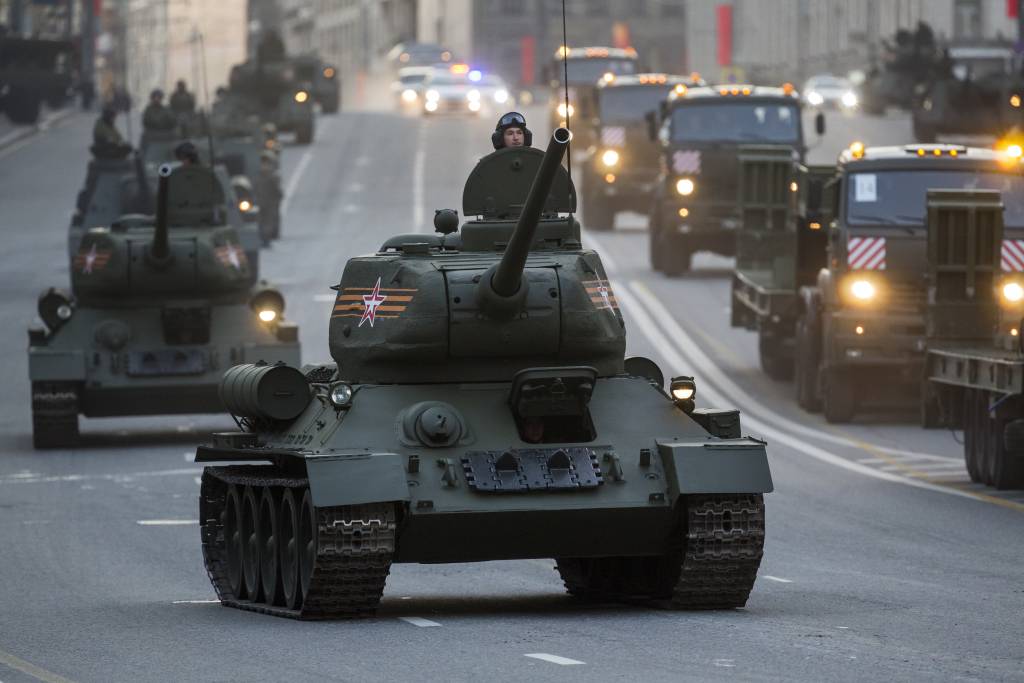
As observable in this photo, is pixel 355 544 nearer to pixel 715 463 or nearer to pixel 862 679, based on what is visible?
pixel 715 463

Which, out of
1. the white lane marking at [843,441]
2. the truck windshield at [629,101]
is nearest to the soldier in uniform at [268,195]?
the truck windshield at [629,101]

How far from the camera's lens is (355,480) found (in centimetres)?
1284

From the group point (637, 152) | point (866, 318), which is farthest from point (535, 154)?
point (637, 152)

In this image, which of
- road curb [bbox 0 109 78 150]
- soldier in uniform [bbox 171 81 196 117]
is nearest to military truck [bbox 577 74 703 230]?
soldier in uniform [bbox 171 81 196 117]

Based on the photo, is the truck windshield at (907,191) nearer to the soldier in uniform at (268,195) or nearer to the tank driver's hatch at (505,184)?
the tank driver's hatch at (505,184)

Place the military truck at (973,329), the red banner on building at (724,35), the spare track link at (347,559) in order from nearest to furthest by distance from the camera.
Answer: the spare track link at (347,559) < the military truck at (973,329) < the red banner on building at (724,35)

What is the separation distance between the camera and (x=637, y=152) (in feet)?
147

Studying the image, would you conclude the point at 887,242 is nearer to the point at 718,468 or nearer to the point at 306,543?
the point at 718,468

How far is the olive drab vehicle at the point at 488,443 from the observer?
13133 mm

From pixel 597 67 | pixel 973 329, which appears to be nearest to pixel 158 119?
pixel 973 329

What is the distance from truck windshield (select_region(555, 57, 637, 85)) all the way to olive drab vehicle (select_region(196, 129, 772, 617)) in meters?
47.3

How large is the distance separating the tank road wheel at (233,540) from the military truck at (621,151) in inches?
1171

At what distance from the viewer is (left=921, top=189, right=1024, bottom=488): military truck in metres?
20.3

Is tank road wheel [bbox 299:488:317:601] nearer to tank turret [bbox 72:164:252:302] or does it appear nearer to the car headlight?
tank turret [bbox 72:164:252:302]
